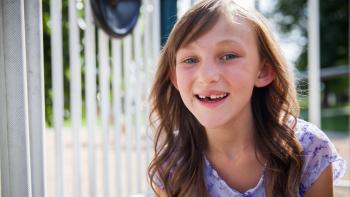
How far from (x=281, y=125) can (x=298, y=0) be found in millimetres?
21935

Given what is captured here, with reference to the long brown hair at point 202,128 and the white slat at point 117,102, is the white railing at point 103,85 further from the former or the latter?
the long brown hair at point 202,128

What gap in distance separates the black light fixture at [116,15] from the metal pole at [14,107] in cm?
92

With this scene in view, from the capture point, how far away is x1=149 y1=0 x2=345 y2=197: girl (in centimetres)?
158

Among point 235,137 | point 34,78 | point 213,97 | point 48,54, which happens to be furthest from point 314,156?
point 48,54

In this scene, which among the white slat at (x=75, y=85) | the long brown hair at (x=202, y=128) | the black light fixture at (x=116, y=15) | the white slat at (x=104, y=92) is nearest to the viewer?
the long brown hair at (x=202, y=128)

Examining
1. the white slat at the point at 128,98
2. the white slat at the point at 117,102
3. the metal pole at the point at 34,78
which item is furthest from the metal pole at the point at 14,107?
the white slat at the point at 128,98

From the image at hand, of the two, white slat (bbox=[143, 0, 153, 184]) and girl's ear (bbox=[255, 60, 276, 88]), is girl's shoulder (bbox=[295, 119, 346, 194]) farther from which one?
white slat (bbox=[143, 0, 153, 184])

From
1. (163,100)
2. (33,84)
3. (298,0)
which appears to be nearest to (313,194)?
(163,100)

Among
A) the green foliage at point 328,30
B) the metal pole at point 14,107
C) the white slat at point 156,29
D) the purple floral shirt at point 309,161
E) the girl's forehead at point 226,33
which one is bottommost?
the purple floral shirt at point 309,161

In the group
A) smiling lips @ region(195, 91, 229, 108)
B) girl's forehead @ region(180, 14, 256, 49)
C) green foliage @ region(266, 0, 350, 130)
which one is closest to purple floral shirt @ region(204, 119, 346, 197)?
smiling lips @ region(195, 91, 229, 108)

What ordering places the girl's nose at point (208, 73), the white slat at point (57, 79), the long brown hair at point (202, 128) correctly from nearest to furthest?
the girl's nose at point (208, 73) < the long brown hair at point (202, 128) < the white slat at point (57, 79)

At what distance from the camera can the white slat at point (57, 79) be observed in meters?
1.93

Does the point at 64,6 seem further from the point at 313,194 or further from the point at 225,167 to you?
the point at 313,194

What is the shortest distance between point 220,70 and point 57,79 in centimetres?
79
